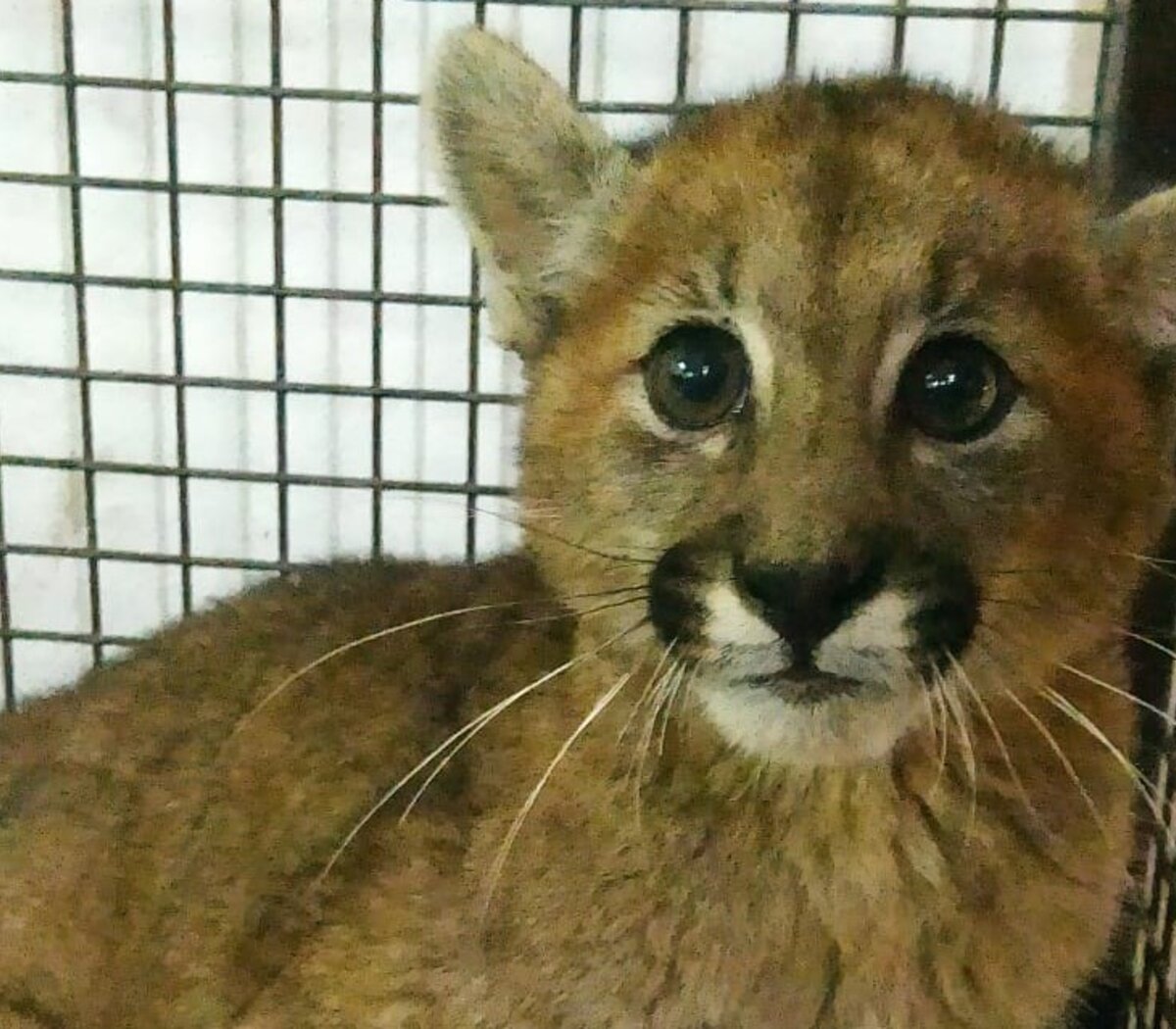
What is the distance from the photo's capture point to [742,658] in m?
1.01

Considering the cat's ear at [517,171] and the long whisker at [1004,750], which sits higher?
the cat's ear at [517,171]

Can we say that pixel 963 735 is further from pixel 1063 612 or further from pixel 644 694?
→ pixel 644 694

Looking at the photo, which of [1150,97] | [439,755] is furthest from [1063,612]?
[1150,97]

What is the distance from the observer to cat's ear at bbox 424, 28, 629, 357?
1.23 metres

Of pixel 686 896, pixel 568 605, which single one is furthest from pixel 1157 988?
pixel 568 605

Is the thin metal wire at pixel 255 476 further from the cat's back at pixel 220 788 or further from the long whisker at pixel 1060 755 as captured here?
the long whisker at pixel 1060 755

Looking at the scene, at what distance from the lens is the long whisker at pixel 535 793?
117 centimetres

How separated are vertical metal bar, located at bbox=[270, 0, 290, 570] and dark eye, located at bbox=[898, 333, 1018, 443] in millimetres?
877

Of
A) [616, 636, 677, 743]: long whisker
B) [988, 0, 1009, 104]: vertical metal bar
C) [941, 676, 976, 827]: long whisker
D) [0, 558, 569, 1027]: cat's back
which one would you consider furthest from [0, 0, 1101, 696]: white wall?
[941, 676, 976, 827]: long whisker

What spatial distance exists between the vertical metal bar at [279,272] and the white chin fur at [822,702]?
868 millimetres

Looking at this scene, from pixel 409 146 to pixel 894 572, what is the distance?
1.05 m

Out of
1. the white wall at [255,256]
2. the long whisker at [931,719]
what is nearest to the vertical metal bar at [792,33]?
the white wall at [255,256]

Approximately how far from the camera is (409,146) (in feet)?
5.92

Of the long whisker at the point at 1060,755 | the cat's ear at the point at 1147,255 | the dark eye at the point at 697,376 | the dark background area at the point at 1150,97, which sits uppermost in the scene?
the dark background area at the point at 1150,97
